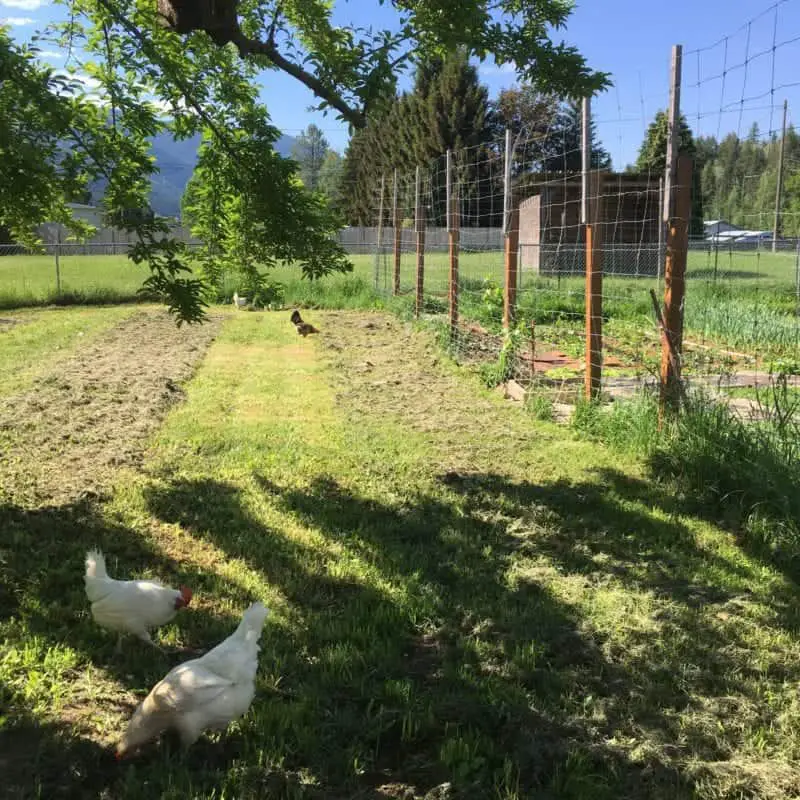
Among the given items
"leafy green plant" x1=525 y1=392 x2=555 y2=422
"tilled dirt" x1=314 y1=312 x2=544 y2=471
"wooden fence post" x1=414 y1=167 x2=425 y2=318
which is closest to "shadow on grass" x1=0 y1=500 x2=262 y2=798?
"tilled dirt" x1=314 y1=312 x2=544 y2=471

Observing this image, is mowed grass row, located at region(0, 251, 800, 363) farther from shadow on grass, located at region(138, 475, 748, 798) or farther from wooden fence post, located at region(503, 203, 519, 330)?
shadow on grass, located at region(138, 475, 748, 798)

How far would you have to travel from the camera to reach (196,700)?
2.52m

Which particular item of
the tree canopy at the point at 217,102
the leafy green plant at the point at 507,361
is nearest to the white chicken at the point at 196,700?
the tree canopy at the point at 217,102

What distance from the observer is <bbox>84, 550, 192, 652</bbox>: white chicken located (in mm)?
3133

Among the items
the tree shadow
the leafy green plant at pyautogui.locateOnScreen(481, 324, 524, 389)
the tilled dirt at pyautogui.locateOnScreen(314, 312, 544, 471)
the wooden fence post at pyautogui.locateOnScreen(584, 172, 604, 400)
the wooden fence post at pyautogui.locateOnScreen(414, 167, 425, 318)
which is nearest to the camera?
the tree shadow

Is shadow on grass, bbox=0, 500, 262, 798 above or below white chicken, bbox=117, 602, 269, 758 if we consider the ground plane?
below

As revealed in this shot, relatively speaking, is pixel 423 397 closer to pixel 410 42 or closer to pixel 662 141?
pixel 410 42

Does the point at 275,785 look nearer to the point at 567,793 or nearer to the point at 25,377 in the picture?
the point at 567,793

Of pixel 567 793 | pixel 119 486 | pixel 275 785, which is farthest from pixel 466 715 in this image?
pixel 119 486

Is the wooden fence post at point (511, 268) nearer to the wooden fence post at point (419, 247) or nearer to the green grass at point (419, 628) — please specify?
the green grass at point (419, 628)

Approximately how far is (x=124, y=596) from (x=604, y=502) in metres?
3.16

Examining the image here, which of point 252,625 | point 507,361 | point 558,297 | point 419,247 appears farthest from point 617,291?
point 252,625

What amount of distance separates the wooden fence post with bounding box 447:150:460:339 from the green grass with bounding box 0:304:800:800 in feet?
14.3

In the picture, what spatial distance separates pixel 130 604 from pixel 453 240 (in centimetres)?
805
